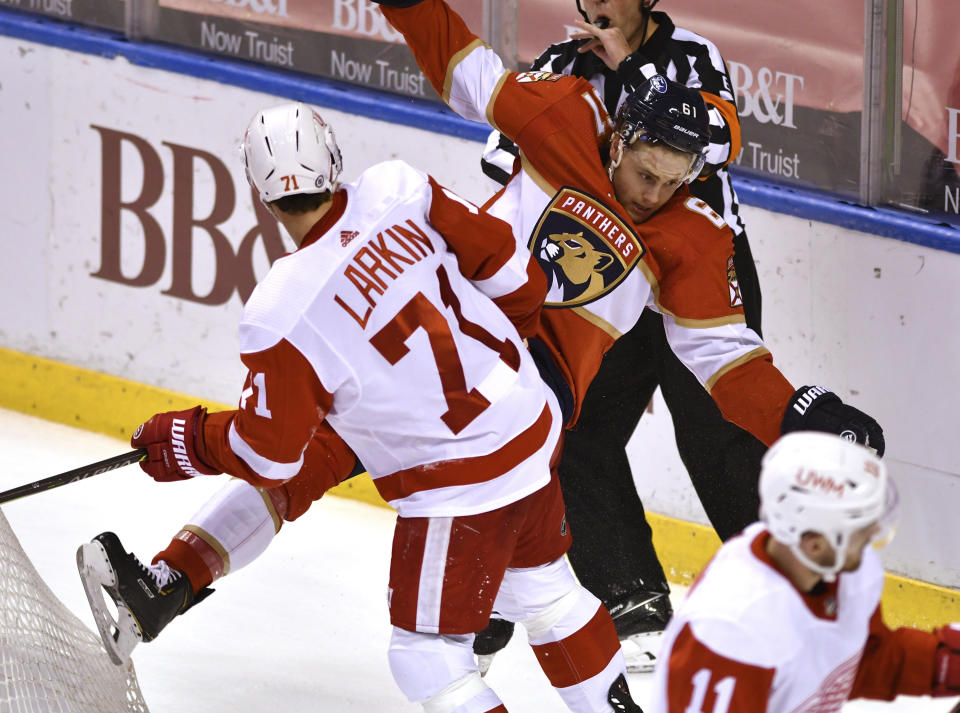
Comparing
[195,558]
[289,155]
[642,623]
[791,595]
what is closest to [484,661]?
[642,623]

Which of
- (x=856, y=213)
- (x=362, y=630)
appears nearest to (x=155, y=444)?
(x=362, y=630)

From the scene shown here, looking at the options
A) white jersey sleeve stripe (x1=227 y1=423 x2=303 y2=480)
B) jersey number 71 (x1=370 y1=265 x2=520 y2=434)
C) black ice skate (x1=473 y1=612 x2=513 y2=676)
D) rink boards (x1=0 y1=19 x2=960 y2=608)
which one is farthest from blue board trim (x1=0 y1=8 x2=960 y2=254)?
white jersey sleeve stripe (x1=227 y1=423 x2=303 y2=480)

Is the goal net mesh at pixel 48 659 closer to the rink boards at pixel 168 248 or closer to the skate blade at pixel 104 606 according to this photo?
the skate blade at pixel 104 606

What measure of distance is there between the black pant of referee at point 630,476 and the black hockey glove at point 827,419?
60 cm

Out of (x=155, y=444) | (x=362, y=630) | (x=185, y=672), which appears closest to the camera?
(x=155, y=444)

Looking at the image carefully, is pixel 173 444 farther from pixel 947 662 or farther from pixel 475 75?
pixel 947 662

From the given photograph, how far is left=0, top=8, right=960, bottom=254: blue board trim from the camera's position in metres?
3.57

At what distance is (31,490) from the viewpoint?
294 cm

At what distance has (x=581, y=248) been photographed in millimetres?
2918

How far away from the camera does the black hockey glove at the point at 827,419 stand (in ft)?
9.20

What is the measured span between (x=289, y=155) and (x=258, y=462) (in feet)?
1.43

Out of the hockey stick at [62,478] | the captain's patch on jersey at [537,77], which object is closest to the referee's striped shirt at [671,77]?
the captain's patch on jersey at [537,77]

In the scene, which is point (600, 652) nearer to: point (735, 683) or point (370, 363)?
point (370, 363)

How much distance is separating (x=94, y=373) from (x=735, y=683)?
3.19 m
